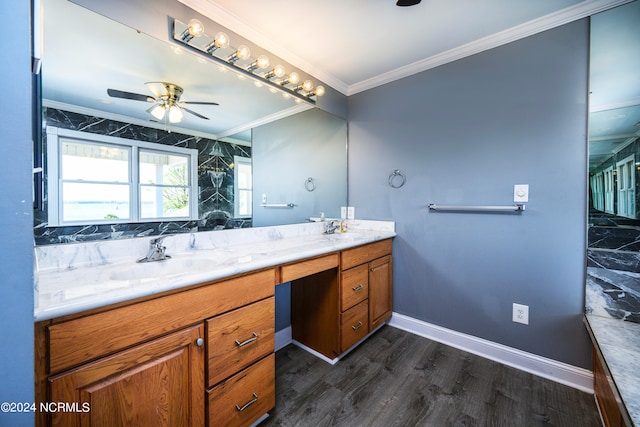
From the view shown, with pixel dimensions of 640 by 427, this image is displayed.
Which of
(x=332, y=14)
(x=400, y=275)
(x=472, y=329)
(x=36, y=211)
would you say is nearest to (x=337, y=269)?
(x=400, y=275)

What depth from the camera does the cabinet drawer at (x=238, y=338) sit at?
3.22 feet

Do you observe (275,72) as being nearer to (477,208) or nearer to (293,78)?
(293,78)

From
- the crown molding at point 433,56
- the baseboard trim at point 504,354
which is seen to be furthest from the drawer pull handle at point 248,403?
the crown molding at point 433,56

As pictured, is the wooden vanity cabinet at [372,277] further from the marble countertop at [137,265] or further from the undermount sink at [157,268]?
the undermount sink at [157,268]

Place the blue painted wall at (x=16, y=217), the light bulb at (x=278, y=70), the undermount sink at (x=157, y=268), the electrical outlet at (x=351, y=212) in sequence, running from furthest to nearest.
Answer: the electrical outlet at (x=351, y=212) < the light bulb at (x=278, y=70) < the undermount sink at (x=157, y=268) < the blue painted wall at (x=16, y=217)

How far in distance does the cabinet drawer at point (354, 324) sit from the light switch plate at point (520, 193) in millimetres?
1218

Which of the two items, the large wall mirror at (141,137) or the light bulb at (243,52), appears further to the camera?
the light bulb at (243,52)

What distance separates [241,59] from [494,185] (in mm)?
1847

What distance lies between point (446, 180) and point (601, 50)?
3.37 ft

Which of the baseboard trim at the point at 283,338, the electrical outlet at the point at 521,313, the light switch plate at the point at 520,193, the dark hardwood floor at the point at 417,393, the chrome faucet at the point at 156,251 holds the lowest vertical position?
the dark hardwood floor at the point at 417,393

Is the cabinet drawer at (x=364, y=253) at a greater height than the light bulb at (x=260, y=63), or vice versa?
the light bulb at (x=260, y=63)

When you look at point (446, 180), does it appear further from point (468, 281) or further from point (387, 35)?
point (387, 35)

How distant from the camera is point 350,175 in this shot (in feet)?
8.17

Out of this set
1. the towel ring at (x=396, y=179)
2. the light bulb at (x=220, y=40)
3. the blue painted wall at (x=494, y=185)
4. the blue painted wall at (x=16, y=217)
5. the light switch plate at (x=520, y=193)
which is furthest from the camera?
the towel ring at (x=396, y=179)
